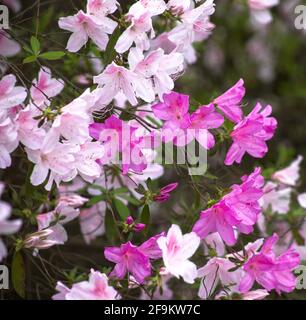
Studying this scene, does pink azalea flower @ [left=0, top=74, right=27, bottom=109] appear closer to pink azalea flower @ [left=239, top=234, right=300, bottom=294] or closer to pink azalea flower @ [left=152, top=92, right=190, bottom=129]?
pink azalea flower @ [left=152, top=92, right=190, bottom=129]

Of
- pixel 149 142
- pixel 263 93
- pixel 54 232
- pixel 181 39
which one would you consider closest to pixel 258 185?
pixel 149 142

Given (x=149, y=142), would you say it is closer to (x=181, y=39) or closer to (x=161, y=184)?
(x=181, y=39)

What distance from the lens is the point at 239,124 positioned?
1569mm

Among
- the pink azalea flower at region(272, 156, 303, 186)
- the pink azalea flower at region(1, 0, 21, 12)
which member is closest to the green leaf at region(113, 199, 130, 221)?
the pink azalea flower at region(272, 156, 303, 186)

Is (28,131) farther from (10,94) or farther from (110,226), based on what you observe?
(110,226)

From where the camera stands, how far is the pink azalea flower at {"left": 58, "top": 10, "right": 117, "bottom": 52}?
153 centimetres

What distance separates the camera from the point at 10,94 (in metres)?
1.45

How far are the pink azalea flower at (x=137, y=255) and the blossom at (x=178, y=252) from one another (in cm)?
5

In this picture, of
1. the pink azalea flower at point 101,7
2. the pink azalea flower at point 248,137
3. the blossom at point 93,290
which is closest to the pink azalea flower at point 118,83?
the pink azalea flower at point 101,7

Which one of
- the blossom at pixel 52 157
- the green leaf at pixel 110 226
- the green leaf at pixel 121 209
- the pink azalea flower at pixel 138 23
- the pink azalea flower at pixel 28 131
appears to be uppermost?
the pink azalea flower at pixel 138 23

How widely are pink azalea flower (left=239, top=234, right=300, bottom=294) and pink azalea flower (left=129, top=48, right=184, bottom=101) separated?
0.40 m

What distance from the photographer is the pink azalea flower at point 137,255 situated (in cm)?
149

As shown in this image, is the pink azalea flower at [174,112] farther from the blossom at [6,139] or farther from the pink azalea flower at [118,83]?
the blossom at [6,139]
